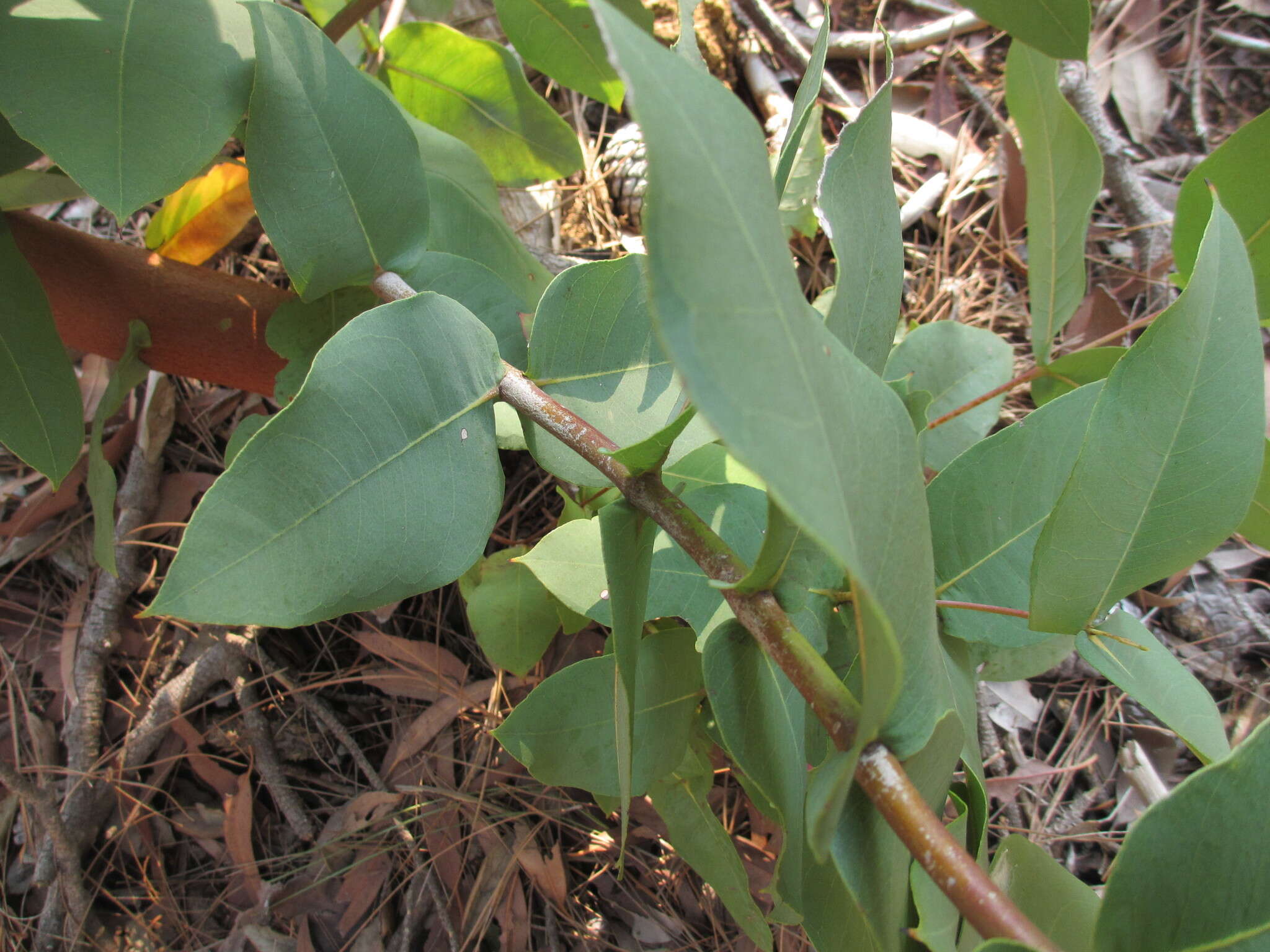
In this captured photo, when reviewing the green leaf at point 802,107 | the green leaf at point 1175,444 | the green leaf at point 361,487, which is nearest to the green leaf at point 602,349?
the green leaf at point 361,487

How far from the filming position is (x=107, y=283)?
32.3 inches

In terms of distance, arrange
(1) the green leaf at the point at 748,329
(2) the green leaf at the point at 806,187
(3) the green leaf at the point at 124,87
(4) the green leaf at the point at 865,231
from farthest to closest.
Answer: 1. (2) the green leaf at the point at 806,187
2. (3) the green leaf at the point at 124,87
3. (4) the green leaf at the point at 865,231
4. (1) the green leaf at the point at 748,329

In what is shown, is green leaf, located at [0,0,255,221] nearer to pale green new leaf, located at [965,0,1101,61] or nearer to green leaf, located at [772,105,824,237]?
pale green new leaf, located at [965,0,1101,61]

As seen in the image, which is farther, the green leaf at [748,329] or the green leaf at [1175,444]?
the green leaf at [1175,444]

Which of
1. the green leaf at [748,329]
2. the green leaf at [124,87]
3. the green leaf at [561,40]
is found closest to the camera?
the green leaf at [748,329]

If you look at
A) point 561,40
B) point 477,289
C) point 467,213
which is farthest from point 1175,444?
point 561,40

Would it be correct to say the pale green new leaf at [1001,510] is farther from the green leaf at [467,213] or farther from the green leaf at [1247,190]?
the green leaf at [467,213]

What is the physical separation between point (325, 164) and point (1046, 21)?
0.57 m

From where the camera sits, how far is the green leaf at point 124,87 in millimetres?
536

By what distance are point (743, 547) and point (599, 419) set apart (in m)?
0.17

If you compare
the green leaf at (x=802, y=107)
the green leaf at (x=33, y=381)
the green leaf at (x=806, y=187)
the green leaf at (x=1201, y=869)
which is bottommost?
the green leaf at (x=1201, y=869)

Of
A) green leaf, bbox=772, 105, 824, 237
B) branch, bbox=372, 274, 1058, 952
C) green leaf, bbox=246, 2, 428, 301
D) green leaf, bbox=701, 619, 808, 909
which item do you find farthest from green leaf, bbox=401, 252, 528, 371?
green leaf, bbox=772, 105, 824, 237

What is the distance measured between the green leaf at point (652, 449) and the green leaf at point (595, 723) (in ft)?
0.87

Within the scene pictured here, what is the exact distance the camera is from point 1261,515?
2.41 feet
